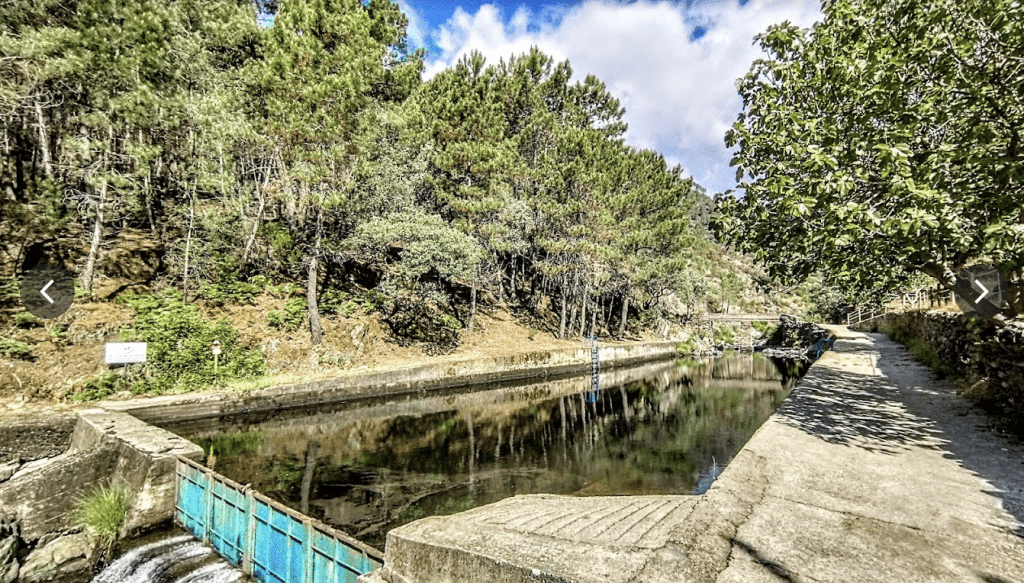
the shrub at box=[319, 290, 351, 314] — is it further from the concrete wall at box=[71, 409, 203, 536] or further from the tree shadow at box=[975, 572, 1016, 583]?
the tree shadow at box=[975, 572, 1016, 583]

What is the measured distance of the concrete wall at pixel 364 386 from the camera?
12812mm

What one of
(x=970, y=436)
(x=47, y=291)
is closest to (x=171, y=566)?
(x=970, y=436)

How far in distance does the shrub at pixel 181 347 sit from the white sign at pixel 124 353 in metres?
0.54

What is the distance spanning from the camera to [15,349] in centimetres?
1196

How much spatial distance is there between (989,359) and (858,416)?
9.85 feet

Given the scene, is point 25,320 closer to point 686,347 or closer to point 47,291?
point 47,291

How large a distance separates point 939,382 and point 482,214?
68.9 ft

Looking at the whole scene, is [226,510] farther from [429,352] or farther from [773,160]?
[429,352]

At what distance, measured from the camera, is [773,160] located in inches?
269

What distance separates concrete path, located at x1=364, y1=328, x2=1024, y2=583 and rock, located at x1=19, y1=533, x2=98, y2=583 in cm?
646

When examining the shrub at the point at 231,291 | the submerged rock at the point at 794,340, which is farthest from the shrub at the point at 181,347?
the submerged rock at the point at 794,340

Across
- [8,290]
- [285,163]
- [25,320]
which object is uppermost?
[285,163]

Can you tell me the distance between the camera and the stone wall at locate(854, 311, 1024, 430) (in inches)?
274

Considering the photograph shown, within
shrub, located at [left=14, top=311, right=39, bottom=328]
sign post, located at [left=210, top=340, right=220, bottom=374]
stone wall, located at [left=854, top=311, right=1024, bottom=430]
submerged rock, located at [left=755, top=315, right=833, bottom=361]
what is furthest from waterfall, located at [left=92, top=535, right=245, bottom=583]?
submerged rock, located at [left=755, top=315, right=833, bottom=361]
